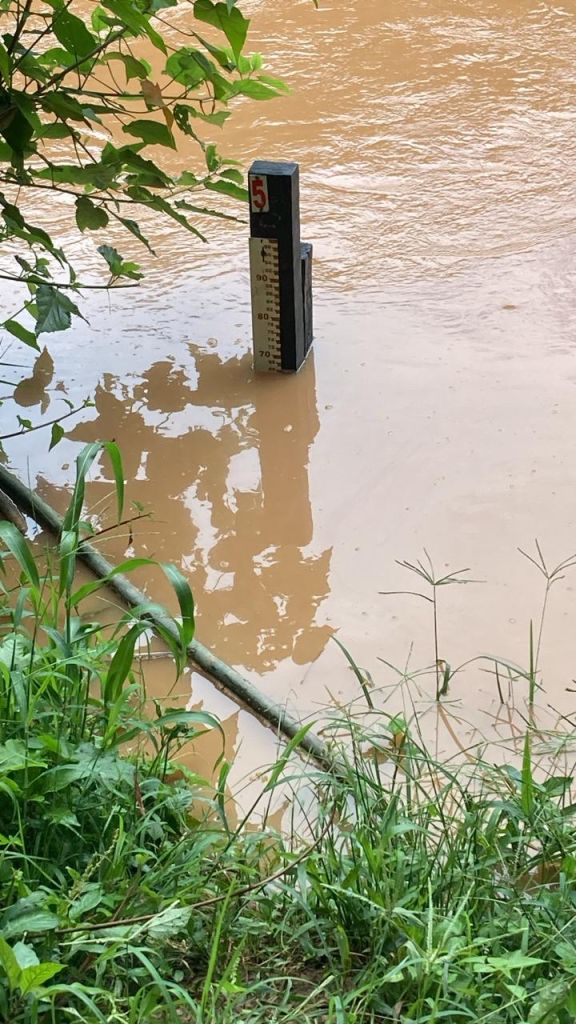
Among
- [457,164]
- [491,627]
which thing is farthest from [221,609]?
[457,164]

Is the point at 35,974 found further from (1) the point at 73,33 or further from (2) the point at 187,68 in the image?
(2) the point at 187,68

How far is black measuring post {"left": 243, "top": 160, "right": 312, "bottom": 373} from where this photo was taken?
3613mm

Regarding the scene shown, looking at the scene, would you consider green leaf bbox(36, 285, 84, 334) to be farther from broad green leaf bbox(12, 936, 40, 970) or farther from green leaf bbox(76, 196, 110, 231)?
broad green leaf bbox(12, 936, 40, 970)

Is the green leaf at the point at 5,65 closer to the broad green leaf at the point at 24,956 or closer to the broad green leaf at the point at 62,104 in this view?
the broad green leaf at the point at 62,104

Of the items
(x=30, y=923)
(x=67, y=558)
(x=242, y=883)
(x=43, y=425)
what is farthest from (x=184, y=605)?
(x=43, y=425)

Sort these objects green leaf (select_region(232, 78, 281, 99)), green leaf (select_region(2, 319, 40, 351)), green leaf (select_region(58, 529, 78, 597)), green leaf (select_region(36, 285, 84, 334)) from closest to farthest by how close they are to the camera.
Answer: green leaf (select_region(58, 529, 78, 597)) < green leaf (select_region(232, 78, 281, 99)) < green leaf (select_region(36, 285, 84, 334)) < green leaf (select_region(2, 319, 40, 351))

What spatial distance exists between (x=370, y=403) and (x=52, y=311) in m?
1.18

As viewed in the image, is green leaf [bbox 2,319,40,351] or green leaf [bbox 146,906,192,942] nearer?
green leaf [bbox 146,906,192,942]

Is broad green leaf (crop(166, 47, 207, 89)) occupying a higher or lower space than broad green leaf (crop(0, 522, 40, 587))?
higher

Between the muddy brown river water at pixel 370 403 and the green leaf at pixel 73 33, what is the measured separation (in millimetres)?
1361

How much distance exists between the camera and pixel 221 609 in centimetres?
302

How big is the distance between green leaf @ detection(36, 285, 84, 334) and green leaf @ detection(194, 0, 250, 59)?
3.40 ft

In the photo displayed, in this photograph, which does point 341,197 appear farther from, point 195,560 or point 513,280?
point 195,560

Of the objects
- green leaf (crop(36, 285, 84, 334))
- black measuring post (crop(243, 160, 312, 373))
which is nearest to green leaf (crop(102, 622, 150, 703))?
green leaf (crop(36, 285, 84, 334))
